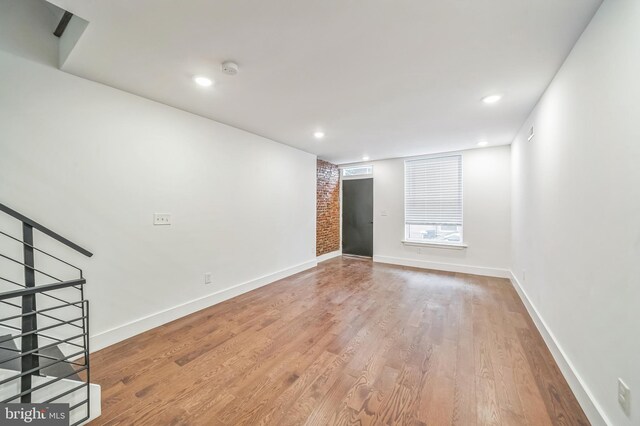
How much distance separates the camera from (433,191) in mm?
5230

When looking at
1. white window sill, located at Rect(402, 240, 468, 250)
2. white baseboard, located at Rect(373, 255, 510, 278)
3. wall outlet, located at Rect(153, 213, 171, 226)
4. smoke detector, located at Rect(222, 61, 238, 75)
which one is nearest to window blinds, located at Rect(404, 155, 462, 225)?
white window sill, located at Rect(402, 240, 468, 250)

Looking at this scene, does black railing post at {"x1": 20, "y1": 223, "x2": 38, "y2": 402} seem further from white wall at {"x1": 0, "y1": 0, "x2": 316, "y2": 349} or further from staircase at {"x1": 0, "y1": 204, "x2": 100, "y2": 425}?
white wall at {"x1": 0, "y1": 0, "x2": 316, "y2": 349}

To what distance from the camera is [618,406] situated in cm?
123

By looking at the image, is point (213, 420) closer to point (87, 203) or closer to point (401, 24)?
point (87, 203)

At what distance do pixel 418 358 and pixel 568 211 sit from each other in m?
1.66

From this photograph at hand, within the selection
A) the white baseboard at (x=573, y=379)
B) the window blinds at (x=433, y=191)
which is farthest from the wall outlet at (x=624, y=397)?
the window blinds at (x=433, y=191)

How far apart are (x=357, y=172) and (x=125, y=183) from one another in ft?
16.1

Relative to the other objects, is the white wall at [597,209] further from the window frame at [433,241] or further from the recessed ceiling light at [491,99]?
the window frame at [433,241]

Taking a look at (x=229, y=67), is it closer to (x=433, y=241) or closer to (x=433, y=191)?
(x=433, y=191)

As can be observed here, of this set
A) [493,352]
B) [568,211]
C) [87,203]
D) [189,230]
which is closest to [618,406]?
[493,352]

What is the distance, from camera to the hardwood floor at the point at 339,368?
156 cm

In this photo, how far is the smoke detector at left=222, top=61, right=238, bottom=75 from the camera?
1941 millimetres

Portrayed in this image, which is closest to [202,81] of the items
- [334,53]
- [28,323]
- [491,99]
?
[334,53]

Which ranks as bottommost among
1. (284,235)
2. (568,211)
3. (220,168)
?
(284,235)
